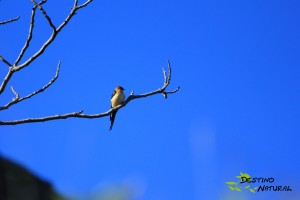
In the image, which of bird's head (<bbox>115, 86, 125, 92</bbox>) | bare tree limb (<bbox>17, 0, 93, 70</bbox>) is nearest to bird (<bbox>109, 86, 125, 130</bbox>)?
bird's head (<bbox>115, 86, 125, 92</bbox>)

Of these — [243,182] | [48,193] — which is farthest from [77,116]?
[243,182]

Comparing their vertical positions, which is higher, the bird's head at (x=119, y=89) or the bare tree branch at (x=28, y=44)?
the bird's head at (x=119, y=89)

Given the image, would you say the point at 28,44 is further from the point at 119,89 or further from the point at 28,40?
the point at 119,89

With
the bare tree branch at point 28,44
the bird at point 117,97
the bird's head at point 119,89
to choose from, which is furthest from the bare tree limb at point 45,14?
the bird's head at point 119,89

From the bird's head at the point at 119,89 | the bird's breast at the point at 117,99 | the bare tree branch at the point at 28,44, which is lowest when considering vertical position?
the bare tree branch at the point at 28,44

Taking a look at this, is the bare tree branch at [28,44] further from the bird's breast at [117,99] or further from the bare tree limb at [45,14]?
the bird's breast at [117,99]

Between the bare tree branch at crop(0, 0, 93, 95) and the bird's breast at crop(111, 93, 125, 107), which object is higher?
the bird's breast at crop(111, 93, 125, 107)

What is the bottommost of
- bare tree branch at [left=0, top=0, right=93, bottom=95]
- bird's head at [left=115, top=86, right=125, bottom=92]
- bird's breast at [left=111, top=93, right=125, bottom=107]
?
bare tree branch at [left=0, top=0, right=93, bottom=95]

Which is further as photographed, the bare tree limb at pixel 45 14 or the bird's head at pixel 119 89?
the bird's head at pixel 119 89

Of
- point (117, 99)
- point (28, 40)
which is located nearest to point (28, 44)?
point (28, 40)

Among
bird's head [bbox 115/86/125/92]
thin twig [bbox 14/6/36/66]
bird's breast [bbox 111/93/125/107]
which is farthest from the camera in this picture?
bird's head [bbox 115/86/125/92]

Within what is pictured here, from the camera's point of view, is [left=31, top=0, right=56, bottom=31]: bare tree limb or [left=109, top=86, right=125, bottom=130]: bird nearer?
[left=31, top=0, right=56, bottom=31]: bare tree limb

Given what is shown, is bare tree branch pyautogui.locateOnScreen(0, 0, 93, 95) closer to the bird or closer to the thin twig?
the thin twig

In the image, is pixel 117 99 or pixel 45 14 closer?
pixel 45 14
